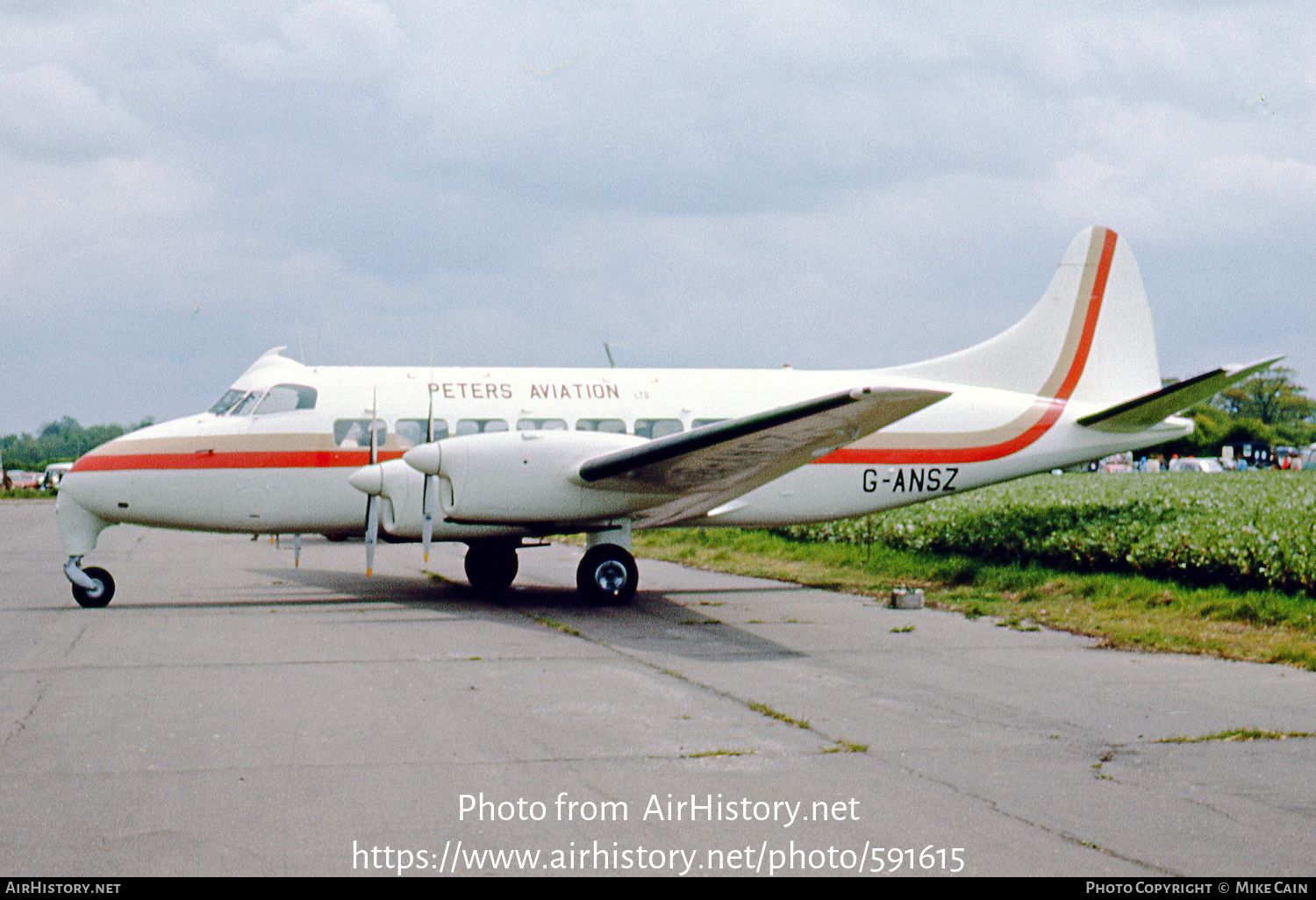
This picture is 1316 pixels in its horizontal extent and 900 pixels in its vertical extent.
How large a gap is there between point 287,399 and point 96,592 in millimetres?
3092

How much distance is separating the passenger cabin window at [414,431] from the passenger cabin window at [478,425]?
0.19m

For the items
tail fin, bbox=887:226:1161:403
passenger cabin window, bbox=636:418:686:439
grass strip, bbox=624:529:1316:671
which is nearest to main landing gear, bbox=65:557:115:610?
passenger cabin window, bbox=636:418:686:439

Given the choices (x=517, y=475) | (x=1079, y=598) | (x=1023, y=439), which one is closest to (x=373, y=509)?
(x=517, y=475)

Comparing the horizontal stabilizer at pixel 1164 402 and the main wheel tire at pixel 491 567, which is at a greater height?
the horizontal stabilizer at pixel 1164 402

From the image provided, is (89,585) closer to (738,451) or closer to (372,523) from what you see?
(372,523)

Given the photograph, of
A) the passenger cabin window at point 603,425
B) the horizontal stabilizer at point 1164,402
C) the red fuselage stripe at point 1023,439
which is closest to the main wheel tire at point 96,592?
the passenger cabin window at point 603,425

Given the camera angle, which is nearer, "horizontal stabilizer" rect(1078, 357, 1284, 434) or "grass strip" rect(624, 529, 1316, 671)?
"grass strip" rect(624, 529, 1316, 671)

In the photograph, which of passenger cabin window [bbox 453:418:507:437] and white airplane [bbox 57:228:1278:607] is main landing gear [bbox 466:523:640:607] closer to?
white airplane [bbox 57:228:1278:607]

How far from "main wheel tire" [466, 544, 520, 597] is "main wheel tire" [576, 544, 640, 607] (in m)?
1.98

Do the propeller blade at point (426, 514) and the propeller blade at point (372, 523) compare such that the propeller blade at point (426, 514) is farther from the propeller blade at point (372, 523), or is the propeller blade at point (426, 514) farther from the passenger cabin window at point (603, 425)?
the passenger cabin window at point (603, 425)

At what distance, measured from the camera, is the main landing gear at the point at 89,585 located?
13.0 m

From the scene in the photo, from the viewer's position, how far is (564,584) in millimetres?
16609

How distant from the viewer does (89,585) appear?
13.0 meters

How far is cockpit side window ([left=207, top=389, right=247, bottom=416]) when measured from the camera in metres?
14.3
